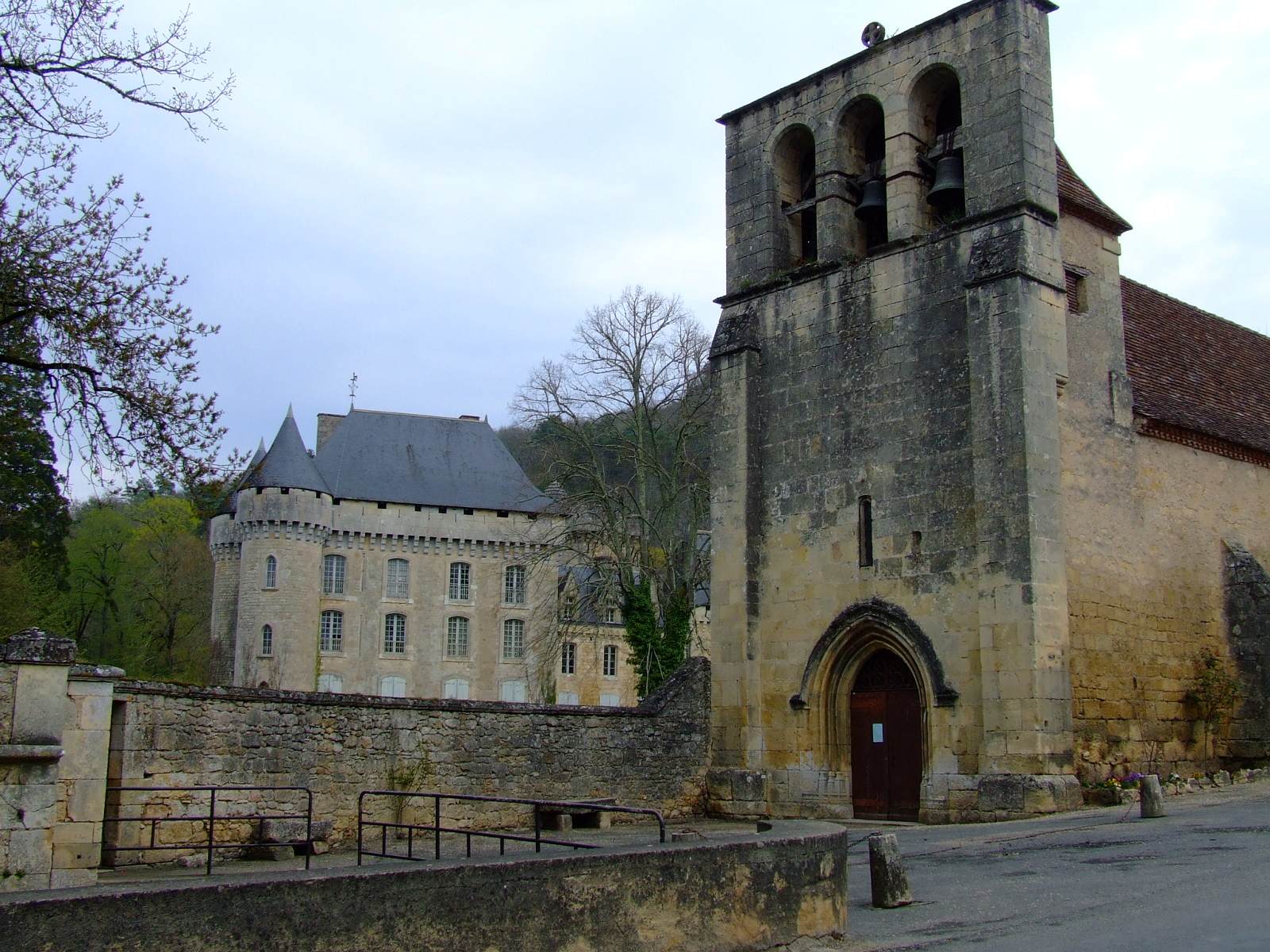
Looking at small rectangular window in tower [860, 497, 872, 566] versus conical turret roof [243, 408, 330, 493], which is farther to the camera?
conical turret roof [243, 408, 330, 493]

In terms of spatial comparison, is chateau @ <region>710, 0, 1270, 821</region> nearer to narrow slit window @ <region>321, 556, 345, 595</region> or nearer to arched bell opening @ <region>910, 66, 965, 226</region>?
arched bell opening @ <region>910, 66, 965, 226</region>

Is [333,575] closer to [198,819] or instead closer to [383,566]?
[383,566]

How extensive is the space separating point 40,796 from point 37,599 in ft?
99.4

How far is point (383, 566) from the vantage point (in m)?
51.4

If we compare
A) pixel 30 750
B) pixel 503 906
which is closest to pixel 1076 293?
pixel 30 750

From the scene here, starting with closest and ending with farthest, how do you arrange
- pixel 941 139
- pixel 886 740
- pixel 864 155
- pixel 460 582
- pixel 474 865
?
pixel 474 865 < pixel 886 740 < pixel 941 139 < pixel 864 155 < pixel 460 582

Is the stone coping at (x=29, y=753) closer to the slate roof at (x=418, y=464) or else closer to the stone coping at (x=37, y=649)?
the stone coping at (x=37, y=649)

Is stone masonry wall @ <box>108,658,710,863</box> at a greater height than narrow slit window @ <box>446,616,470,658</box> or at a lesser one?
lesser

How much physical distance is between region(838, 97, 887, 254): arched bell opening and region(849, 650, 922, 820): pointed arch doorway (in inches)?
242

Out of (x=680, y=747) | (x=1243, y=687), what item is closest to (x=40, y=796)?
(x=680, y=747)

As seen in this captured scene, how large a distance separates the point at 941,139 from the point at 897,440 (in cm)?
441

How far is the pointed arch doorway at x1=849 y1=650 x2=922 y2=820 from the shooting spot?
16.0 meters

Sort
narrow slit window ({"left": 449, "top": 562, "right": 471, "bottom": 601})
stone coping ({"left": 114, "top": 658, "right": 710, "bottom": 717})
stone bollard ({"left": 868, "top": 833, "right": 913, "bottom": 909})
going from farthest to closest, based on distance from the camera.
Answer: narrow slit window ({"left": 449, "top": 562, "right": 471, "bottom": 601}) → stone coping ({"left": 114, "top": 658, "right": 710, "bottom": 717}) → stone bollard ({"left": 868, "top": 833, "right": 913, "bottom": 909})

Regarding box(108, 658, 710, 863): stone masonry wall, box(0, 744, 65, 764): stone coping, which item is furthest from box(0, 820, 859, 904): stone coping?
box(108, 658, 710, 863): stone masonry wall
